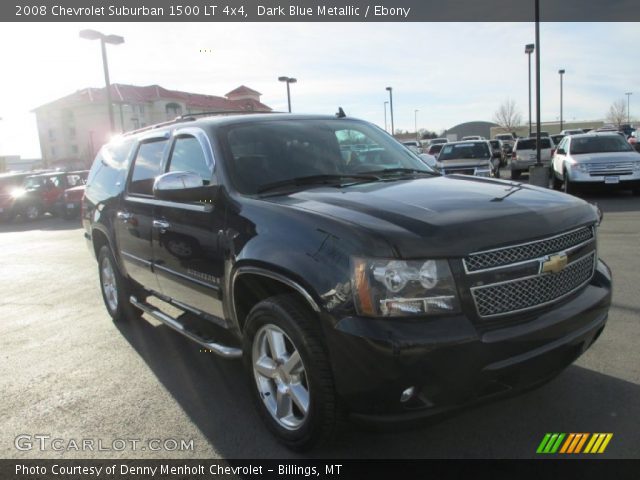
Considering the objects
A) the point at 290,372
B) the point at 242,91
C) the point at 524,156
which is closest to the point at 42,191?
the point at 524,156

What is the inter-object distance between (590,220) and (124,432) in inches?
122

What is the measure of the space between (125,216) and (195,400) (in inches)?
78.5

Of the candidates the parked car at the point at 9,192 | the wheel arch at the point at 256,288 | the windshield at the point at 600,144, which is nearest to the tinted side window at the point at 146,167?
the wheel arch at the point at 256,288

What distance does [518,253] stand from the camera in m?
2.75

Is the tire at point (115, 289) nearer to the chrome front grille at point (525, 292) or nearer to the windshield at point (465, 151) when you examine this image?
the chrome front grille at point (525, 292)

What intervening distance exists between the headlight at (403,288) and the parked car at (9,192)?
2080 cm

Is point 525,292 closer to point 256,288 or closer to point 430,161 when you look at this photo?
point 256,288

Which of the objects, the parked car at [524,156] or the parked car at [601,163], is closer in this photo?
the parked car at [601,163]

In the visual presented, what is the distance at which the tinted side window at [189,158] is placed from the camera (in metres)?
3.92

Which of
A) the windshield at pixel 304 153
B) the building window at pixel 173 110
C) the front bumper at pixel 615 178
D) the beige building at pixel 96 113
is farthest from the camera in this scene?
the building window at pixel 173 110

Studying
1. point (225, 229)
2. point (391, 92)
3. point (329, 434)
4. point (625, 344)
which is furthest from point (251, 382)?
point (391, 92)

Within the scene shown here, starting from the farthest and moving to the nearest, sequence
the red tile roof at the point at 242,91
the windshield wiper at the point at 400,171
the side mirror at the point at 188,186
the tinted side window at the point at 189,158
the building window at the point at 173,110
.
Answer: the building window at the point at 173,110, the red tile roof at the point at 242,91, the windshield wiper at the point at 400,171, the tinted side window at the point at 189,158, the side mirror at the point at 188,186

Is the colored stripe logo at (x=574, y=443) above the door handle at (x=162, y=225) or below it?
below

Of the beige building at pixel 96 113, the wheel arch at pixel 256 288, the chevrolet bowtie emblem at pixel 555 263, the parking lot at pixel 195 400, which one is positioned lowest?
the parking lot at pixel 195 400
